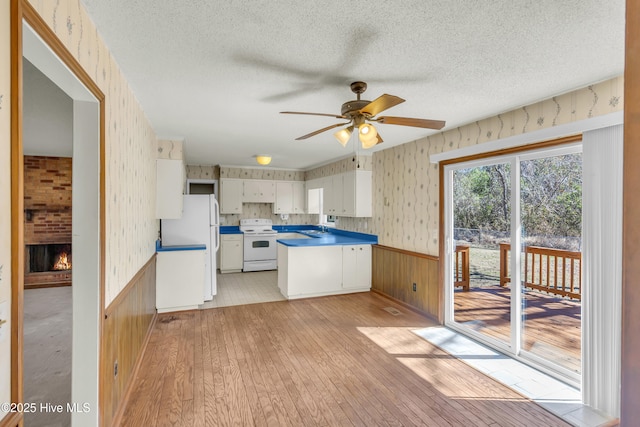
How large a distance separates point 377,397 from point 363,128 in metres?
1.97

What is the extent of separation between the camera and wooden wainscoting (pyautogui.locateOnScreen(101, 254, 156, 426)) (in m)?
1.79

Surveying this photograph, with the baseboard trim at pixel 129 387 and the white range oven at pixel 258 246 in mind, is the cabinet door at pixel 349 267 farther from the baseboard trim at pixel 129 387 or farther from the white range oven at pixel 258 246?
the baseboard trim at pixel 129 387

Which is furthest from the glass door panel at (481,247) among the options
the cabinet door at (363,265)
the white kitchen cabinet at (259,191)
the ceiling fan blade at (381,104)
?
the white kitchen cabinet at (259,191)

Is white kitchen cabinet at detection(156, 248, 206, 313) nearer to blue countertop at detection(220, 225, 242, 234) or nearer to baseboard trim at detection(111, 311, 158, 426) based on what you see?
baseboard trim at detection(111, 311, 158, 426)

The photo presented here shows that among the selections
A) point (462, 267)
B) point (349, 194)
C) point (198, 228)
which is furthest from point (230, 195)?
point (462, 267)

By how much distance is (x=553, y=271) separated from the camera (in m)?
2.64

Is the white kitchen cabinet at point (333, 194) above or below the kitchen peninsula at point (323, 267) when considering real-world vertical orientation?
above

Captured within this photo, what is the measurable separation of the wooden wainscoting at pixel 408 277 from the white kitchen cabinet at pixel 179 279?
2634 millimetres

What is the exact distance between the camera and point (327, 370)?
2633 millimetres

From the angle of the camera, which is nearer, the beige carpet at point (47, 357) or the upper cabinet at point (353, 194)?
the beige carpet at point (47, 357)

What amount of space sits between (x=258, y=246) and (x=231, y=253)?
22.3 inches

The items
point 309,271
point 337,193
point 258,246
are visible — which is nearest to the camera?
point 309,271

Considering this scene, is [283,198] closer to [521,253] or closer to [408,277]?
[408,277]

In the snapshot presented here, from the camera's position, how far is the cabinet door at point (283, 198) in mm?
7004
